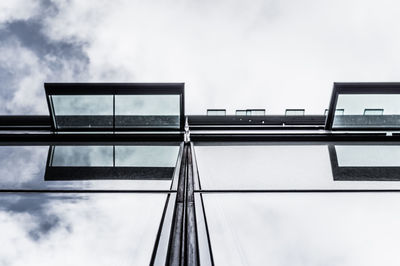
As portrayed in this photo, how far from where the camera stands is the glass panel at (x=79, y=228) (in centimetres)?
131

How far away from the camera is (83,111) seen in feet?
18.0

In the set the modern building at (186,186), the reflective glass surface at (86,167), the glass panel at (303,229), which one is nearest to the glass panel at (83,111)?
the modern building at (186,186)

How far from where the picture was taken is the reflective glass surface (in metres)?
2.54

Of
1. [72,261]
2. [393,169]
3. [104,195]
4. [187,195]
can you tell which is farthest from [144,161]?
[393,169]

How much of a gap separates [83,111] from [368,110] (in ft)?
18.6

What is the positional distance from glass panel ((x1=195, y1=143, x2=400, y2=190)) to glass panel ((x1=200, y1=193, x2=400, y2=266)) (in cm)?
33

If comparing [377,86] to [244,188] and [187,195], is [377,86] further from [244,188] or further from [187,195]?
[187,195]

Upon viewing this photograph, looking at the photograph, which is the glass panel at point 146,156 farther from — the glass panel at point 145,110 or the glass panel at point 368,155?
the glass panel at point 368,155

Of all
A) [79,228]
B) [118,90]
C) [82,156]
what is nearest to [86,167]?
[82,156]

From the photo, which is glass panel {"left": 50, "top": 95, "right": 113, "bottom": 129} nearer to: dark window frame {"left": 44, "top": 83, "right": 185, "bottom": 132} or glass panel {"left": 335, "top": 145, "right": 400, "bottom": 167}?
dark window frame {"left": 44, "top": 83, "right": 185, "bottom": 132}

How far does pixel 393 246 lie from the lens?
56.6 inches

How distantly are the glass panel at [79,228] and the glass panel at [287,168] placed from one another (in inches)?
26.3

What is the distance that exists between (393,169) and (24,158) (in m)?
4.91

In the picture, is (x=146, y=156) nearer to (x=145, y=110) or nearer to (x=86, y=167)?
(x=86, y=167)
